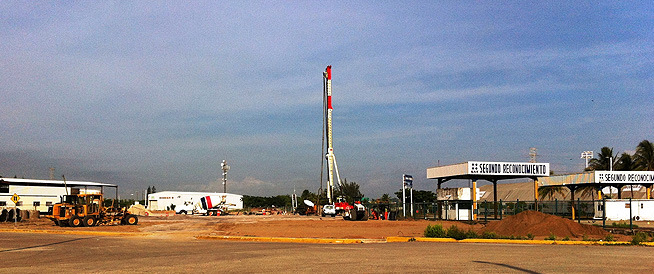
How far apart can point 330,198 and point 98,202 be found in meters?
54.7

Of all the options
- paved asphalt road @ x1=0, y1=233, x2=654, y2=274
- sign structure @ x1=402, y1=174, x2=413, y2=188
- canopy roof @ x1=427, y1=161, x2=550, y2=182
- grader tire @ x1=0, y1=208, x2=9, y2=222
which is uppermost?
canopy roof @ x1=427, y1=161, x2=550, y2=182

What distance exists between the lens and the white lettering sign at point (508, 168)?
5047 centimetres

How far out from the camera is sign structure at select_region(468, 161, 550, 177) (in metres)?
50.4

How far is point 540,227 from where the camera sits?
Answer: 29047mm

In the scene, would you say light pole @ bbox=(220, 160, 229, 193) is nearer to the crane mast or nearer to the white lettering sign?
the crane mast

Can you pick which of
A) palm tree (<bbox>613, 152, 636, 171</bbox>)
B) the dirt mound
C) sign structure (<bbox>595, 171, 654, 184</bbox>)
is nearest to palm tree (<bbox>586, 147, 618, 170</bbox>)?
palm tree (<bbox>613, 152, 636, 171</bbox>)

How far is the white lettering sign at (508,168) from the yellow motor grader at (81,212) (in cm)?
2995

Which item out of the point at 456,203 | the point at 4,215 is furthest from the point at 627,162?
the point at 4,215

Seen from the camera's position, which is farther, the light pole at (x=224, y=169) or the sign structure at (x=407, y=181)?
the light pole at (x=224, y=169)

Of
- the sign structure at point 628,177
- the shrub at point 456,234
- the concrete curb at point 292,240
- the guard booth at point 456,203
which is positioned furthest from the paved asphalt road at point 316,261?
the sign structure at point 628,177

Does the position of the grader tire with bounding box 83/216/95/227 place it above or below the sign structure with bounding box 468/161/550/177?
below

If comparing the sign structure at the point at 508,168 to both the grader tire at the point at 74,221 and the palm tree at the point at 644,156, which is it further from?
the palm tree at the point at 644,156

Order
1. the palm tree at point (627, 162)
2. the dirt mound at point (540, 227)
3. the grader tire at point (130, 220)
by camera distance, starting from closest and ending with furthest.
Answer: the dirt mound at point (540, 227), the grader tire at point (130, 220), the palm tree at point (627, 162)

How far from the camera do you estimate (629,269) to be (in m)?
14.1
